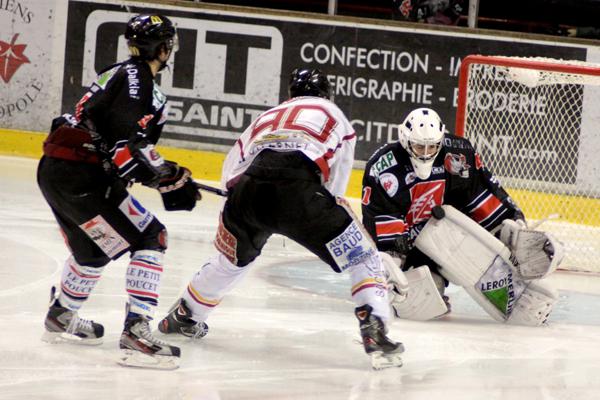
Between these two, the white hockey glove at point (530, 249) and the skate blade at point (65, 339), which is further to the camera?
the white hockey glove at point (530, 249)

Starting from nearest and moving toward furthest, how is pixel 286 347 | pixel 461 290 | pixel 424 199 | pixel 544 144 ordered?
pixel 286 347, pixel 424 199, pixel 461 290, pixel 544 144

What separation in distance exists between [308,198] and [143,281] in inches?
23.0

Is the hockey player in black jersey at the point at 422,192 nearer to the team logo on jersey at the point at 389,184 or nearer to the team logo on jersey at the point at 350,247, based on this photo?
the team logo on jersey at the point at 389,184

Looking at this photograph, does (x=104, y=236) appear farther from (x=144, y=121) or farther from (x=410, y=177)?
(x=410, y=177)

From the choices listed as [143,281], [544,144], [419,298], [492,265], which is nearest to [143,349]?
[143,281]

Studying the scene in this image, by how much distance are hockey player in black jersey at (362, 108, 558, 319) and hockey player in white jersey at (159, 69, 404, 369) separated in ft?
2.40

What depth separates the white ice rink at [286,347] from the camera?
11.7 ft

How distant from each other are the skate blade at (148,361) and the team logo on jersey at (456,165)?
5.38 ft

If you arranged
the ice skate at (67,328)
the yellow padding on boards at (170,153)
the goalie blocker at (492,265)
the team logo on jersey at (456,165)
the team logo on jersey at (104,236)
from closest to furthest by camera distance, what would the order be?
the team logo on jersey at (104,236), the ice skate at (67,328), the goalie blocker at (492,265), the team logo on jersey at (456,165), the yellow padding on boards at (170,153)

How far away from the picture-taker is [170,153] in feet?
27.3

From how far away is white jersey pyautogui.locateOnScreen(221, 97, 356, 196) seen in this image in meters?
3.83

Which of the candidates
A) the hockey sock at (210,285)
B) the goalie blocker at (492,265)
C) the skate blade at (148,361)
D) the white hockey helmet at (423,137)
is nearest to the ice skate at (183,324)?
the hockey sock at (210,285)

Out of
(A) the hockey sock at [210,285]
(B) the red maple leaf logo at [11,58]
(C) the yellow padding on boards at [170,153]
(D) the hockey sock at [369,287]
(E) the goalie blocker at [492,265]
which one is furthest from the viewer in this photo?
(B) the red maple leaf logo at [11,58]

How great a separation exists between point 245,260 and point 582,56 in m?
4.53
